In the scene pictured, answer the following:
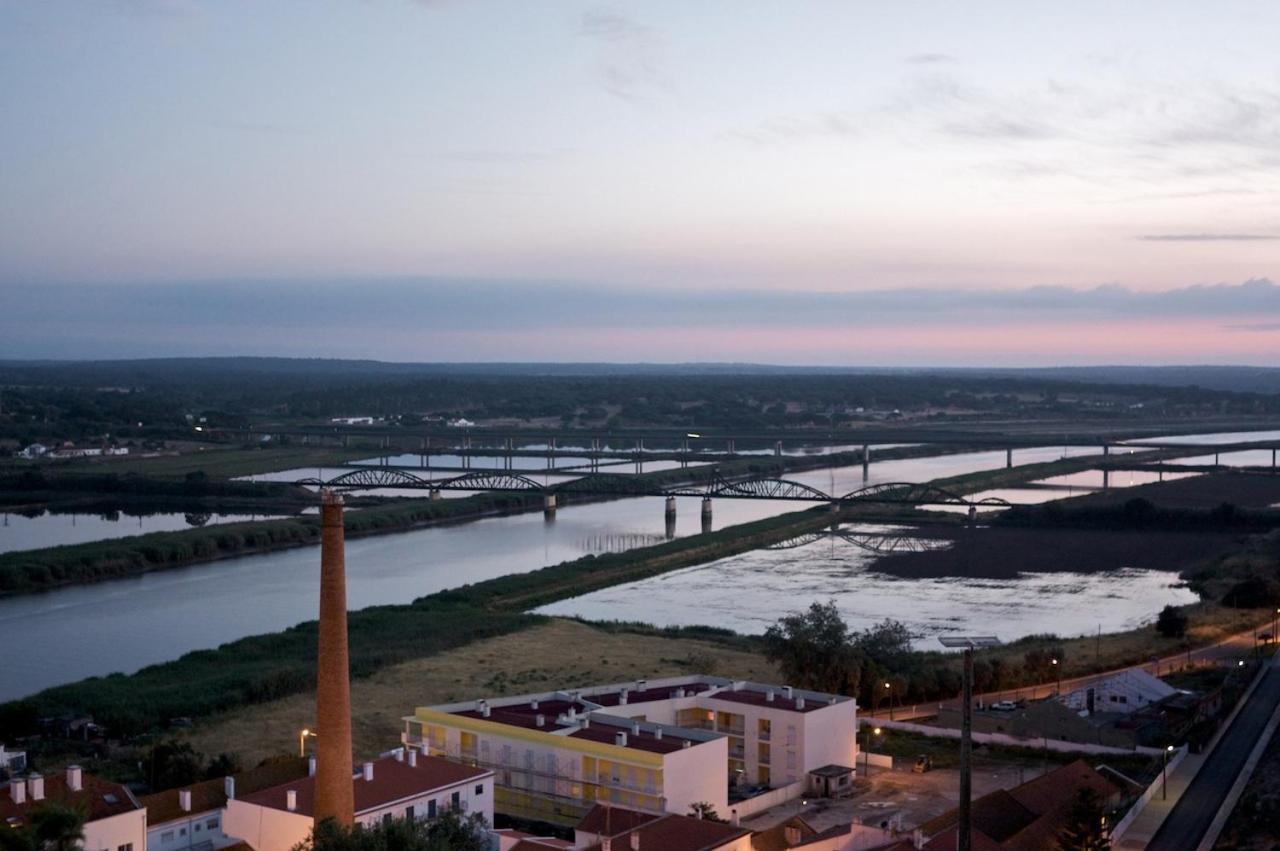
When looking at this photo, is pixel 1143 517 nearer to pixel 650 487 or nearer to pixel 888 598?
pixel 888 598

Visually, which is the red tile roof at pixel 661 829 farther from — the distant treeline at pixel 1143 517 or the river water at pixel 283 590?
the distant treeline at pixel 1143 517

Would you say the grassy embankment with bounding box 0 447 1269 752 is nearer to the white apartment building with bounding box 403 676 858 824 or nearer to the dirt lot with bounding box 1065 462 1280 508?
the white apartment building with bounding box 403 676 858 824

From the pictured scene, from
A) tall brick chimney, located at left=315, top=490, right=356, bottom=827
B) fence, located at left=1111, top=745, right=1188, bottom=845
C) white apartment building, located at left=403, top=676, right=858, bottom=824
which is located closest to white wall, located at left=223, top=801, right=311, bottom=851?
tall brick chimney, located at left=315, top=490, right=356, bottom=827

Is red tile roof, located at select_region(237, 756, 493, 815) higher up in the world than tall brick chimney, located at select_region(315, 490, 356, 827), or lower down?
lower down

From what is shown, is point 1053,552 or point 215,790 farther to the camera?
point 1053,552

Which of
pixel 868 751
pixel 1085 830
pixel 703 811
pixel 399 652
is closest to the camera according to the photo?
pixel 1085 830

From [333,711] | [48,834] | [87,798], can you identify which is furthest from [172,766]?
[48,834]

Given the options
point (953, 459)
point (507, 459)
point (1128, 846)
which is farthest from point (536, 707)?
point (953, 459)

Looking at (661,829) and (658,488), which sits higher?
(661,829)
